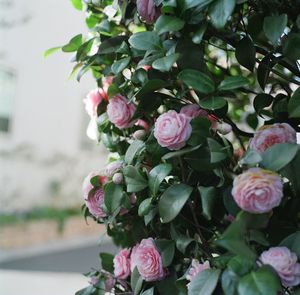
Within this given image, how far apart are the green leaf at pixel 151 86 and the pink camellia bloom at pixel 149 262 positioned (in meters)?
0.22

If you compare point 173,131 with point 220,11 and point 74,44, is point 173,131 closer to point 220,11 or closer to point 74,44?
point 220,11

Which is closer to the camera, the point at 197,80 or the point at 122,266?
the point at 197,80

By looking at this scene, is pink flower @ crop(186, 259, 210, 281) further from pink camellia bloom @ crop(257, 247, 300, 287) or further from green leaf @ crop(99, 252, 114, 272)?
green leaf @ crop(99, 252, 114, 272)

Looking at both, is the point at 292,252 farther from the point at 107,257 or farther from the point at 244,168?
the point at 107,257

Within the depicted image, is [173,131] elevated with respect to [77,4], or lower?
lower

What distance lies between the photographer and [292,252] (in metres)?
0.47

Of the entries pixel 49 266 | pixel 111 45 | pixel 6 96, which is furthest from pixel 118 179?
pixel 49 266

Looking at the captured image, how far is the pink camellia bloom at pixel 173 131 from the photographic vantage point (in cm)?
51

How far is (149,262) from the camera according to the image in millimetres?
573

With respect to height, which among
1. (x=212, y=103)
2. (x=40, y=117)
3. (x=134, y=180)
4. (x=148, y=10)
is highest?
(x=148, y=10)

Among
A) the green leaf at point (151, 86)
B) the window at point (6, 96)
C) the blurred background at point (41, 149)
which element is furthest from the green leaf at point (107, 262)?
the window at point (6, 96)

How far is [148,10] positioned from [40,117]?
2.33 meters

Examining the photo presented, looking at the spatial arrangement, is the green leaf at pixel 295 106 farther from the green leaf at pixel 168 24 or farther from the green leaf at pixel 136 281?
the green leaf at pixel 136 281

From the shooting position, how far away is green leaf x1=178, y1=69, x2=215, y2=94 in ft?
1.72
